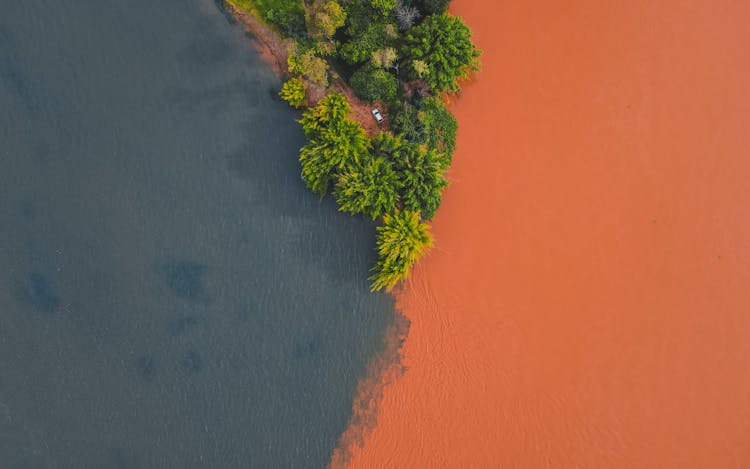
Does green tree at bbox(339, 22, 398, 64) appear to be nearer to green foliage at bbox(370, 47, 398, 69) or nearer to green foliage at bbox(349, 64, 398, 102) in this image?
green foliage at bbox(370, 47, 398, 69)

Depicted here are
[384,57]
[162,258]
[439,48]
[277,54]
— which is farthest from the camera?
[277,54]

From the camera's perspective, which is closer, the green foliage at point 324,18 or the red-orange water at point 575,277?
the green foliage at point 324,18

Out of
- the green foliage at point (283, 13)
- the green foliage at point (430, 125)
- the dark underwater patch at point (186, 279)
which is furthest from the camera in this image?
the dark underwater patch at point (186, 279)

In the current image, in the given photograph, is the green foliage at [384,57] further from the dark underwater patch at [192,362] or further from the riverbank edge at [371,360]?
the dark underwater patch at [192,362]

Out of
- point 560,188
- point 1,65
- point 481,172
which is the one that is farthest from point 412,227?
point 1,65

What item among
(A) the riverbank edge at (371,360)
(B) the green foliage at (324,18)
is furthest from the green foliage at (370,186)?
(B) the green foliage at (324,18)

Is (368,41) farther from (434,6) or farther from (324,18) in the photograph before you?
(434,6)

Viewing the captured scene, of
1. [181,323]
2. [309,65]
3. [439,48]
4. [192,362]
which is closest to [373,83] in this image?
[309,65]

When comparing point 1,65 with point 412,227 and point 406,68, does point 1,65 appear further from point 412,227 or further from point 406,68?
point 412,227
